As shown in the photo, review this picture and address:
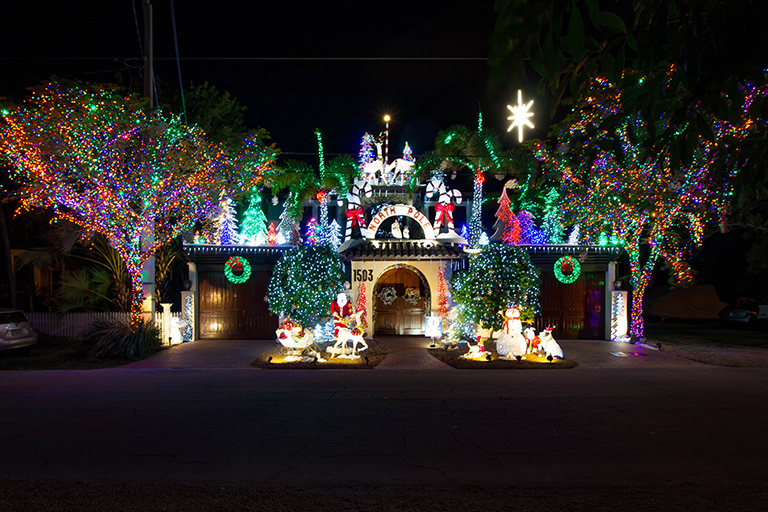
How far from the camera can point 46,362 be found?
12102mm

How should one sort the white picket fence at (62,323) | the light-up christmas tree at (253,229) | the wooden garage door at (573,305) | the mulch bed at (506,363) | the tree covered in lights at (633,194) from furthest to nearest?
the wooden garage door at (573,305) → the light-up christmas tree at (253,229) → the white picket fence at (62,323) → the tree covered in lights at (633,194) → the mulch bed at (506,363)

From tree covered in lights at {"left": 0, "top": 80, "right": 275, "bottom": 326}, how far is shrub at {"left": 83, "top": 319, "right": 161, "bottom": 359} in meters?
0.47

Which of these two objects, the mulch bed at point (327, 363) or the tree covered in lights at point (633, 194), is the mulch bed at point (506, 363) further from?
the tree covered in lights at point (633, 194)

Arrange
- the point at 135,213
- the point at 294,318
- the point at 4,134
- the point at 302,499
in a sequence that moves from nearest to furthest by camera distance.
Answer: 1. the point at 302,499
2. the point at 4,134
3. the point at 135,213
4. the point at 294,318

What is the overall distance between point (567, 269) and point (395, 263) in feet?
20.7

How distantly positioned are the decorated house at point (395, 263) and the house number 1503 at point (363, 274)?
1.4 inches

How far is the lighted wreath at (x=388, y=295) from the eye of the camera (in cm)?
1775

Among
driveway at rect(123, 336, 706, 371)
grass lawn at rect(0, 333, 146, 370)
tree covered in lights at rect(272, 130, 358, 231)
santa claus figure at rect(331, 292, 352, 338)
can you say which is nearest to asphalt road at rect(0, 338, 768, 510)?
grass lawn at rect(0, 333, 146, 370)

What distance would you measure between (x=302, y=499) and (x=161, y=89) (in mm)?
17270

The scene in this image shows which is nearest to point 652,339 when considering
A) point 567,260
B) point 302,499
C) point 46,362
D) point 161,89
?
point 567,260

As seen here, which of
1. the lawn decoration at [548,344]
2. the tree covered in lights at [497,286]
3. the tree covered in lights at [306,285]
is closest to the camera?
the lawn decoration at [548,344]

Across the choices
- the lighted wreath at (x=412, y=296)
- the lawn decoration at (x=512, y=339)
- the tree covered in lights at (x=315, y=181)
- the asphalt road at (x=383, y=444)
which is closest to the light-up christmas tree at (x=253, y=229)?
the tree covered in lights at (x=315, y=181)

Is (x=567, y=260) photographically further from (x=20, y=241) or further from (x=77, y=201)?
(x=20, y=241)

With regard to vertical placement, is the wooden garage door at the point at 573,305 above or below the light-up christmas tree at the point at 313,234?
below
